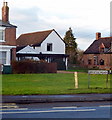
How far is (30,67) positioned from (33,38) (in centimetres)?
2126

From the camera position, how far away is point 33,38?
56312mm

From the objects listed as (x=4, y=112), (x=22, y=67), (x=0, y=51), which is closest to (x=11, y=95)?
(x=4, y=112)

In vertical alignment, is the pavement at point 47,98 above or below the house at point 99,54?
below

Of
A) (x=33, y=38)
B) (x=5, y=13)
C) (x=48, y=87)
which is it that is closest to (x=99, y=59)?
(x=33, y=38)

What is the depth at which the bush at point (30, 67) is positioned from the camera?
3500 cm

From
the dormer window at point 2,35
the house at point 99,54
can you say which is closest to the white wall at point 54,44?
the house at point 99,54

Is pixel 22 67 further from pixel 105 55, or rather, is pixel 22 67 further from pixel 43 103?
pixel 105 55

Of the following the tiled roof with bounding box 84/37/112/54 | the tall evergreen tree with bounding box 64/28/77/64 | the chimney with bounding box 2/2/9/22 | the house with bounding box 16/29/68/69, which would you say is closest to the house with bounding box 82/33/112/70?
the tiled roof with bounding box 84/37/112/54

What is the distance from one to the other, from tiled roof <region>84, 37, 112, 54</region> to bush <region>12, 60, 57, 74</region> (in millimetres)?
26309

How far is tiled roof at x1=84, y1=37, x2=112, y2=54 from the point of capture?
6169cm

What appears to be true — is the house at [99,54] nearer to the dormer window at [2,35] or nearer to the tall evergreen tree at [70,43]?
the tall evergreen tree at [70,43]

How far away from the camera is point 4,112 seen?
10.7 meters

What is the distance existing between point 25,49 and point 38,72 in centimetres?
1131

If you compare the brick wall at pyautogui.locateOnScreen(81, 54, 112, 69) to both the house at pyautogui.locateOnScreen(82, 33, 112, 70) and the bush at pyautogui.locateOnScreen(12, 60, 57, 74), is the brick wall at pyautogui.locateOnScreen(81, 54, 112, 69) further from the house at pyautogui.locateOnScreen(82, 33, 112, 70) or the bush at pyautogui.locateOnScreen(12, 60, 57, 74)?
the bush at pyautogui.locateOnScreen(12, 60, 57, 74)
